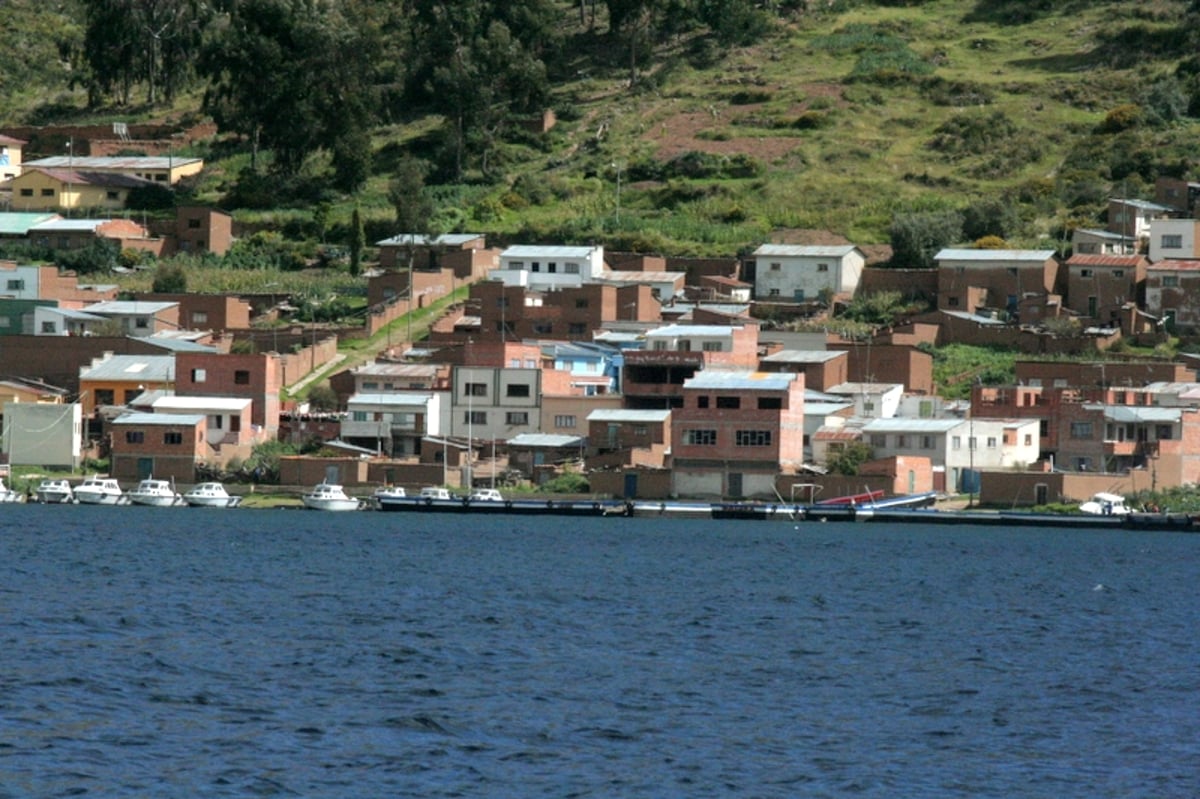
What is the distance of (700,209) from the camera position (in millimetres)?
110750

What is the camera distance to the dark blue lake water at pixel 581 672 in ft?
104

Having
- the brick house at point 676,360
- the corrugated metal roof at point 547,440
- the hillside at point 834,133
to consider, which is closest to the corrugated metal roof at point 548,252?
the hillside at point 834,133

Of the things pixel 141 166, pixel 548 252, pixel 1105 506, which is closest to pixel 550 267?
pixel 548 252

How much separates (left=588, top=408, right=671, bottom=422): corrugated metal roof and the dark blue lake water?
17.5 meters

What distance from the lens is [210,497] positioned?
82.0 m

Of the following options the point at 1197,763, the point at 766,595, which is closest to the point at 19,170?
the point at 766,595

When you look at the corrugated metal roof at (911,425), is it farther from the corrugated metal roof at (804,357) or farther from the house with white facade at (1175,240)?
→ the house with white facade at (1175,240)

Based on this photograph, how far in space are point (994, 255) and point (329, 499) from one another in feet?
99.7

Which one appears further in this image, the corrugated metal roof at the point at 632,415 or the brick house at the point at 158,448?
the corrugated metal roof at the point at 632,415

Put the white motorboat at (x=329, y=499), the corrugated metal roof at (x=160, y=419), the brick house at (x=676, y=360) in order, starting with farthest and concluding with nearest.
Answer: the brick house at (x=676, y=360)
the corrugated metal roof at (x=160, y=419)
the white motorboat at (x=329, y=499)

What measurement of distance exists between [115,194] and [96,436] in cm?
3083

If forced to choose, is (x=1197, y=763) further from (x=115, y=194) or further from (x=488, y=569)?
(x=115, y=194)

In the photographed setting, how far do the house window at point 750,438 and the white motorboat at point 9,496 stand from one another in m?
23.5

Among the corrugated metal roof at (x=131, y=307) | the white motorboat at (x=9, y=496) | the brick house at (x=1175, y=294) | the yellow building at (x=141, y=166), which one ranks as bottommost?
the white motorboat at (x=9, y=496)
